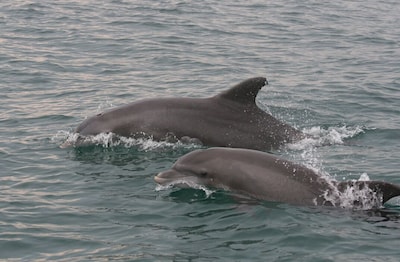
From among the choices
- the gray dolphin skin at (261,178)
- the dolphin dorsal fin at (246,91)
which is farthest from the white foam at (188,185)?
the dolphin dorsal fin at (246,91)

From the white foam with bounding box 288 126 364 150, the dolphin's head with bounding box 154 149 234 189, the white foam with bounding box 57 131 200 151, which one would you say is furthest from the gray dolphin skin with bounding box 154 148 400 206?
the white foam with bounding box 288 126 364 150

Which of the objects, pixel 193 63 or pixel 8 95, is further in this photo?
pixel 193 63

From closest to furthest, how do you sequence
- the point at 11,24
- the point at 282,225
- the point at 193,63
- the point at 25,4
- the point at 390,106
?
1. the point at 282,225
2. the point at 390,106
3. the point at 193,63
4. the point at 11,24
5. the point at 25,4

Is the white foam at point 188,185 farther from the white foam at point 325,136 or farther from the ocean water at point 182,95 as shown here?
the white foam at point 325,136

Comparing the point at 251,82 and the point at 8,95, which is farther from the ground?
the point at 251,82

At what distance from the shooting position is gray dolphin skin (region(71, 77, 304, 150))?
16.8m

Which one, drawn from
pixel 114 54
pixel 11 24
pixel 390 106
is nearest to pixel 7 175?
pixel 390 106

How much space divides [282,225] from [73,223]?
11.1 ft

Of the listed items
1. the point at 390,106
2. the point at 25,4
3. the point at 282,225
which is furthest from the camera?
the point at 25,4

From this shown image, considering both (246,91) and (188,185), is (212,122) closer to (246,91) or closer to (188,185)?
(246,91)

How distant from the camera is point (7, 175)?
50.9ft

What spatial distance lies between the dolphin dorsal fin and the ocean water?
140 centimetres

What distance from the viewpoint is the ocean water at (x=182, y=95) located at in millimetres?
11961

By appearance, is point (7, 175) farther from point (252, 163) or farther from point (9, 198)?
point (252, 163)
